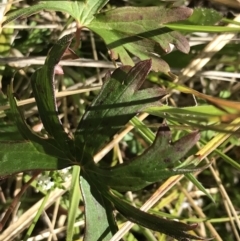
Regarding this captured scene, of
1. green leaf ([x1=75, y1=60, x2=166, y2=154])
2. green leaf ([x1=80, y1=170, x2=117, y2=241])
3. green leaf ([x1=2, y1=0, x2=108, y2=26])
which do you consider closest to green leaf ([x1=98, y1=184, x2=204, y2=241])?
green leaf ([x1=80, y1=170, x2=117, y2=241])

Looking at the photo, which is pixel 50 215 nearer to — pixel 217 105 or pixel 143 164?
pixel 143 164

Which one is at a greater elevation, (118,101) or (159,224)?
(118,101)

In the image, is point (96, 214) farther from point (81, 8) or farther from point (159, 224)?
point (81, 8)

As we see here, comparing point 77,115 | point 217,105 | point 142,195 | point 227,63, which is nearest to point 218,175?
point 142,195

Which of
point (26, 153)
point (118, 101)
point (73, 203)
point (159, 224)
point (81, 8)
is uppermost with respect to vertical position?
point (81, 8)

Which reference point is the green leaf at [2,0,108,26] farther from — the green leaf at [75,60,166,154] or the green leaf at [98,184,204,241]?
the green leaf at [98,184,204,241]

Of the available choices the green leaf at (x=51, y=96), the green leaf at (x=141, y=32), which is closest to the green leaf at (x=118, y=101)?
the green leaf at (x=51, y=96)

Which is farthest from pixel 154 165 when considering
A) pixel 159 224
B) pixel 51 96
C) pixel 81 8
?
pixel 81 8
